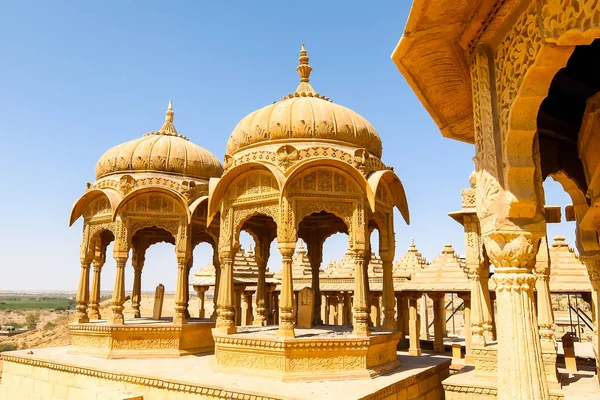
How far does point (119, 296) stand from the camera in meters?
12.0

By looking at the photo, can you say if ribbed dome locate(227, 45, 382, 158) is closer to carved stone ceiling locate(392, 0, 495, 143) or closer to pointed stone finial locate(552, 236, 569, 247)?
carved stone ceiling locate(392, 0, 495, 143)

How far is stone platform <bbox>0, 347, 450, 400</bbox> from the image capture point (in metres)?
7.95

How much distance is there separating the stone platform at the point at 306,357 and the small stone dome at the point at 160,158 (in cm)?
601

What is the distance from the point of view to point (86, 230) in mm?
13500

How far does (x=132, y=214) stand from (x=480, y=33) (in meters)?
10.7

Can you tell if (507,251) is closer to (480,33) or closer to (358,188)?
(480,33)

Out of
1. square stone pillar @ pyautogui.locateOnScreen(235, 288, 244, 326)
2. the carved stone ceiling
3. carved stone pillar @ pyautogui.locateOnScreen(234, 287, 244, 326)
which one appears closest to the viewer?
the carved stone ceiling

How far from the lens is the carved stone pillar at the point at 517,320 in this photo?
3.48 m

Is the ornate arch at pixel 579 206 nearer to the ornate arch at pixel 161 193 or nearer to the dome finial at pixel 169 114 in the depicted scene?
the ornate arch at pixel 161 193

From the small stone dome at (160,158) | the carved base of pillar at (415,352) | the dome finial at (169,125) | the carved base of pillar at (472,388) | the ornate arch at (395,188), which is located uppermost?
the dome finial at (169,125)

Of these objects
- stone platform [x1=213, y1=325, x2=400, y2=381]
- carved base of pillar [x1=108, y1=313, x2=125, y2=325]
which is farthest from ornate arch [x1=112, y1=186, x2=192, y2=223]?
stone platform [x1=213, y1=325, x2=400, y2=381]

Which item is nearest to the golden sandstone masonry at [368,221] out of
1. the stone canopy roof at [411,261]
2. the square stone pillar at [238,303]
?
the square stone pillar at [238,303]

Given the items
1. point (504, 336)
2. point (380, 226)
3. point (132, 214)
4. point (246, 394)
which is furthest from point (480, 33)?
point (132, 214)

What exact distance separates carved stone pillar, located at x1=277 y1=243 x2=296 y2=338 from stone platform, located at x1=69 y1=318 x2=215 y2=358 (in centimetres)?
431
